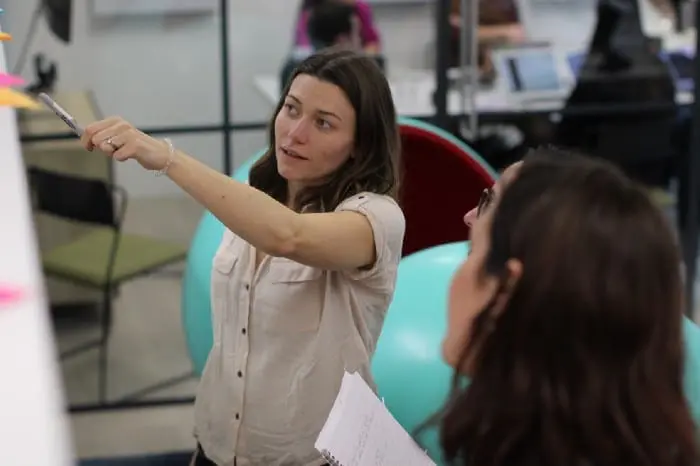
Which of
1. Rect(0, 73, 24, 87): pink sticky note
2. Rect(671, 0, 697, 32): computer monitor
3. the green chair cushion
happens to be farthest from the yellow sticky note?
Rect(671, 0, 697, 32): computer monitor

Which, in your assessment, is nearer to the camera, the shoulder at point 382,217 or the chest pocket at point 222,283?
the shoulder at point 382,217

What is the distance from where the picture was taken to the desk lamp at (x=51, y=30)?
319 cm

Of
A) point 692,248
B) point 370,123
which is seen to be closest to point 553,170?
point 370,123

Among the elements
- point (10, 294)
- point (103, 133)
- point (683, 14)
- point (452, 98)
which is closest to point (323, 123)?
point (103, 133)

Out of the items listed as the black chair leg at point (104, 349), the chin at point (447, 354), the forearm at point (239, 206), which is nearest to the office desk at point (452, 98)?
the black chair leg at point (104, 349)

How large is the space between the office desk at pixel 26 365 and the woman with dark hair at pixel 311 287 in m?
0.69

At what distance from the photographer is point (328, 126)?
1.56m

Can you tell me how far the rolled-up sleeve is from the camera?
1.50 m

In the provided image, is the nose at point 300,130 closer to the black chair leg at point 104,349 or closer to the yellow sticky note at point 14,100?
the yellow sticky note at point 14,100

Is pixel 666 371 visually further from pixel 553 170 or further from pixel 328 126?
pixel 328 126

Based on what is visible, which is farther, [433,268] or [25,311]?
[433,268]

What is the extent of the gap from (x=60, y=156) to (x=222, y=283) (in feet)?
6.25

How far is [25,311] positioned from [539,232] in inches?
18.8

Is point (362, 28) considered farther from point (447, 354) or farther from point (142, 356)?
point (447, 354)
